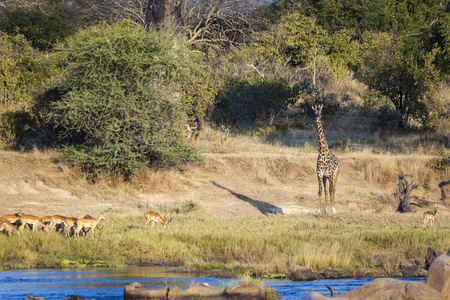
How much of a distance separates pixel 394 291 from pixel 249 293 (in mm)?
2089

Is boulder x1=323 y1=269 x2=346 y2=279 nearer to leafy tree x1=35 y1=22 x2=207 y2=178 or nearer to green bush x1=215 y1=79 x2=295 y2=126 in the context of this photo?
leafy tree x1=35 y1=22 x2=207 y2=178

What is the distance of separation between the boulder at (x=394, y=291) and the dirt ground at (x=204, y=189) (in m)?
9.78

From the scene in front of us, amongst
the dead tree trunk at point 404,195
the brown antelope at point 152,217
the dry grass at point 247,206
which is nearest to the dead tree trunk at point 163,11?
the dry grass at point 247,206

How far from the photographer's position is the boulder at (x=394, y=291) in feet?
24.7

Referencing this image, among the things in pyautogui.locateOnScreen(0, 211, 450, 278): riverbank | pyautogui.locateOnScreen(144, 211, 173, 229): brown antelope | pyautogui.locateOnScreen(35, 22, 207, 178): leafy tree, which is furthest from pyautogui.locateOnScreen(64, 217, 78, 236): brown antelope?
pyautogui.locateOnScreen(35, 22, 207, 178): leafy tree

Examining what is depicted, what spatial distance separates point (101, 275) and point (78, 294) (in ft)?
5.44

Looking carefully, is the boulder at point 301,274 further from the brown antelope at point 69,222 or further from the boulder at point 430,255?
the brown antelope at point 69,222

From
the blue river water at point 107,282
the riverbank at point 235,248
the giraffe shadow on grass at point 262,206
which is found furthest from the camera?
the giraffe shadow on grass at point 262,206

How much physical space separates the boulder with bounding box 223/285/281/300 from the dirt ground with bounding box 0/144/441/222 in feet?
29.0

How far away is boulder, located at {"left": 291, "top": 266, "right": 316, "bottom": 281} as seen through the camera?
34.6 ft

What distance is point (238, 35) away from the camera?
127ft

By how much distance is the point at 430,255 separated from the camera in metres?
11.7

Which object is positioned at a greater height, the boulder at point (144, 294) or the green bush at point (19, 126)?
the green bush at point (19, 126)

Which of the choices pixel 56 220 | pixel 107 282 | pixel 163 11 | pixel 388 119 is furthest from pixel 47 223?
pixel 388 119
